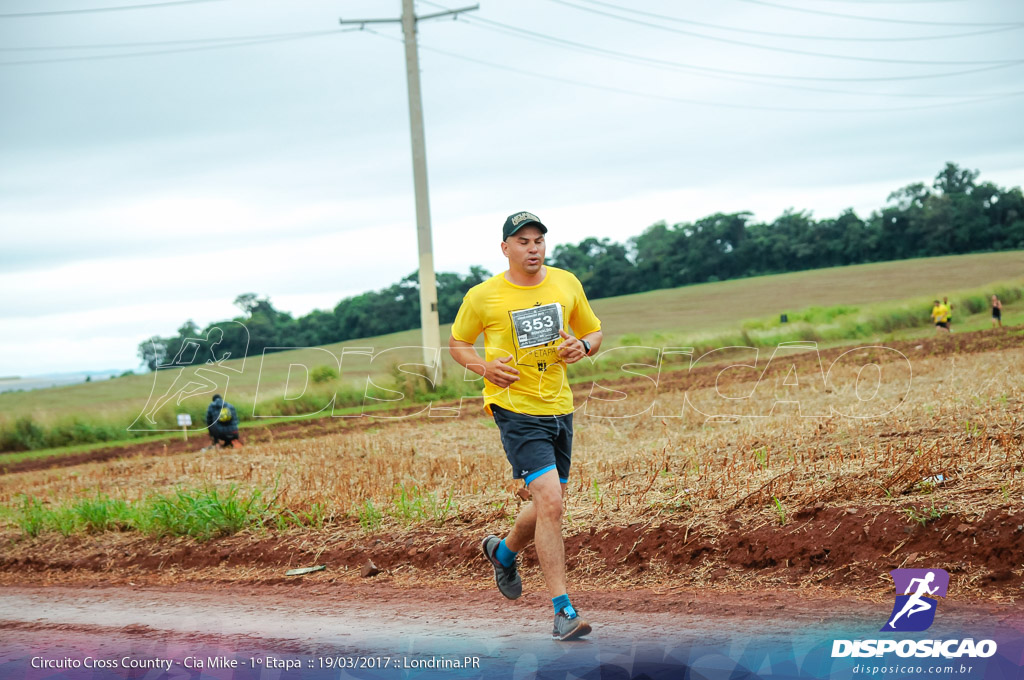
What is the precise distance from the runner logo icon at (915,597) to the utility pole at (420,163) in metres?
19.1

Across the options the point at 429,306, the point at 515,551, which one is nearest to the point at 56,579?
the point at 515,551

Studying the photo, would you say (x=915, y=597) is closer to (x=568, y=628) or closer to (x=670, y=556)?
(x=670, y=556)

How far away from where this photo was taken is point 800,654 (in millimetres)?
4680

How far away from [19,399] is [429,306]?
31.6 meters

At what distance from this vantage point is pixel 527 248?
5.67 metres

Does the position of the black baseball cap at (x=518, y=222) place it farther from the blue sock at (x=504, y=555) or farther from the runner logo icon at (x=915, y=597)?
the runner logo icon at (x=915, y=597)

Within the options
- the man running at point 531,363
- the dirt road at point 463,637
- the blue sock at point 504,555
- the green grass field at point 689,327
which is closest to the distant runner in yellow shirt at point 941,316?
the green grass field at point 689,327

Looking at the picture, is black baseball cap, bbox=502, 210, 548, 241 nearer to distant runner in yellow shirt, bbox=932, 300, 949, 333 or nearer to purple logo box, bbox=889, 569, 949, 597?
purple logo box, bbox=889, 569, 949, 597

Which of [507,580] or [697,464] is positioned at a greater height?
[697,464]

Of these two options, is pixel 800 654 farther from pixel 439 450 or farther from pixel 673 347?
pixel 673 347

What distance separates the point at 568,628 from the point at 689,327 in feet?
161

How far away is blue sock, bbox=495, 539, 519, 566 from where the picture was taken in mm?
6012

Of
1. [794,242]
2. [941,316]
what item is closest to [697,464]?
[941,316]

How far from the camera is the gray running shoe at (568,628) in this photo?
5.12 m
